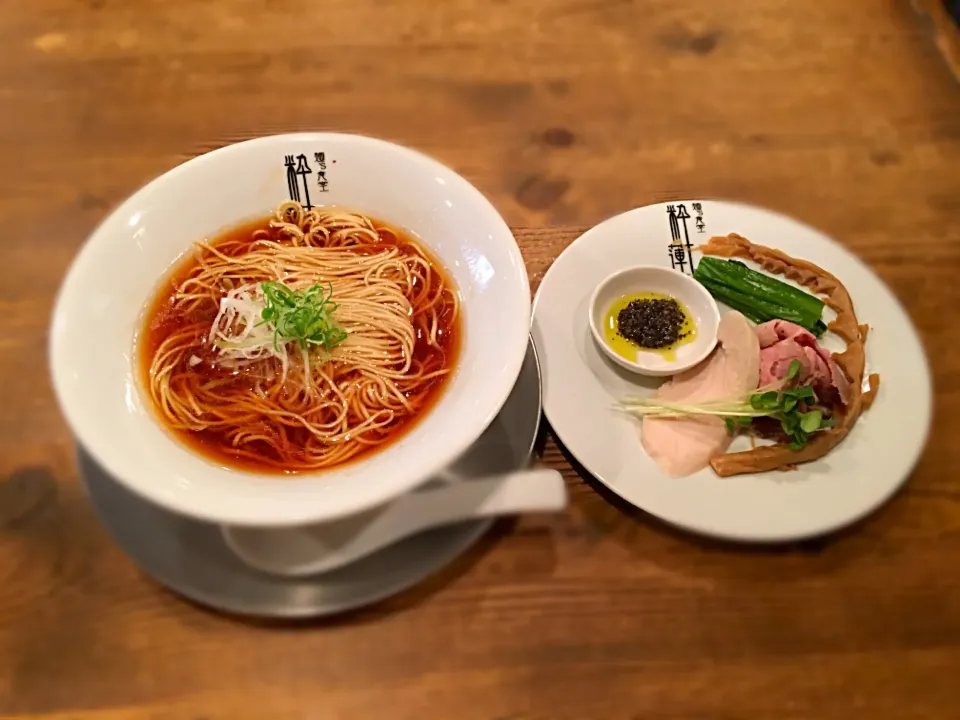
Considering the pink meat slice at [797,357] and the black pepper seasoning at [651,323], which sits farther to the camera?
the black pepper seasoning at [651,323]

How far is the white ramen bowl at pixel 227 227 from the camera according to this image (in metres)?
0.99

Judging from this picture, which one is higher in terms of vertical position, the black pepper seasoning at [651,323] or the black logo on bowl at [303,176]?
the black logo on bowl at [303,176]

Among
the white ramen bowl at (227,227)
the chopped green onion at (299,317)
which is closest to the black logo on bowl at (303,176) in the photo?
the white ramen bowl at (227,227)

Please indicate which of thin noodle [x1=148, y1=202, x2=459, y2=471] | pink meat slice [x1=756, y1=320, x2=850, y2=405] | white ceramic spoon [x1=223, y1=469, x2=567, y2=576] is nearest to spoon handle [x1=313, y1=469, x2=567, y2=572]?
white ceramic spoon [x1=223, y1=469, x2=567, y2=576]

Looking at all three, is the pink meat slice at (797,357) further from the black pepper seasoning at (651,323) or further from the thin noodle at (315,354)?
the thin noodle at (315,354)

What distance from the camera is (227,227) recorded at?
138 centimetres

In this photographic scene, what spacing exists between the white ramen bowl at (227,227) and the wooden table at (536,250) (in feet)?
0.94

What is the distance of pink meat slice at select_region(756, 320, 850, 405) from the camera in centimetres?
139

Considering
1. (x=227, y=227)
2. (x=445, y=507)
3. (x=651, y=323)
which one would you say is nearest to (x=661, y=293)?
(x=651, y=323)

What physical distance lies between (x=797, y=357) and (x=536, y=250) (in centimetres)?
58

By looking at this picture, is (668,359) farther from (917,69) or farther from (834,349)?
(917,69)

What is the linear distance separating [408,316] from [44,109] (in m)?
1.17

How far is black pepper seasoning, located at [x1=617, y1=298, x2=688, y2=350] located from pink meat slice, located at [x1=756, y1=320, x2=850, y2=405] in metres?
0.16

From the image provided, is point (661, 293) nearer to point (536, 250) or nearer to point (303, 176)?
point (536, 250)
